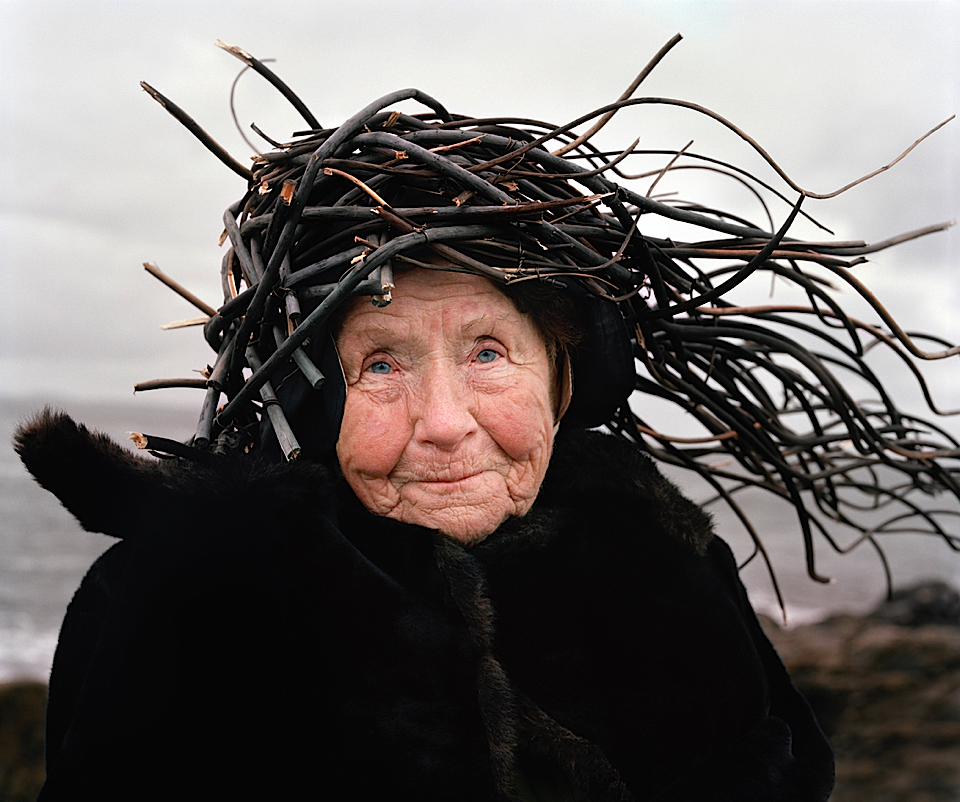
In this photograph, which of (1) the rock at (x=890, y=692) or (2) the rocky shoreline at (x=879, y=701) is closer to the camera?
(2) the rocky shoreline at (x=879, y=701)

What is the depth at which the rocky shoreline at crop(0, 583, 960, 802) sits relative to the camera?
8.88 feet

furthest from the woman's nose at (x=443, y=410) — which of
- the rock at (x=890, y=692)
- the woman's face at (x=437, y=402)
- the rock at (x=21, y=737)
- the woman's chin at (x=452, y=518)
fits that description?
the rock at (x=890, y=692)

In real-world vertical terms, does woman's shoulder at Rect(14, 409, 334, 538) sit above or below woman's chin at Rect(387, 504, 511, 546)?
above

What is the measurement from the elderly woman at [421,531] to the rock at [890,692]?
70.4 inches

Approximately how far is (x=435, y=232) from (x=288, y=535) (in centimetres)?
54

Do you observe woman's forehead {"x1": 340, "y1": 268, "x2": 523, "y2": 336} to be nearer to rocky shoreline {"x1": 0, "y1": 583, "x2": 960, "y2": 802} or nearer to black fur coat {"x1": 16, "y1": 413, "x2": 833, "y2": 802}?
black fur coat {"x1": 16, "y1": 413, "x2": 833, "y2": 802}

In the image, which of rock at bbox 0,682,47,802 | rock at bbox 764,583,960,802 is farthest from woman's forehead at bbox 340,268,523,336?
rock at bbox 764,583,960,802

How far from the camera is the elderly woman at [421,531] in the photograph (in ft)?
3.98

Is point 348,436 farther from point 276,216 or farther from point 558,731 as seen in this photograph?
point 558,731

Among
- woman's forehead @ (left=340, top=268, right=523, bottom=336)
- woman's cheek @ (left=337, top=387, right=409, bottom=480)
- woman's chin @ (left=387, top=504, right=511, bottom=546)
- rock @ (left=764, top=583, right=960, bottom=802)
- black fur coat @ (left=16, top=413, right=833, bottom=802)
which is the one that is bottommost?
rock @ (left=764, top=583, right=960, bottom=802)

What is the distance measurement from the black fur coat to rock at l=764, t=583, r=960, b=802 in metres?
1.86

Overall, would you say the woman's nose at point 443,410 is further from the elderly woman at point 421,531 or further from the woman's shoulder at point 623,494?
the woman's shoulder at point 623,494

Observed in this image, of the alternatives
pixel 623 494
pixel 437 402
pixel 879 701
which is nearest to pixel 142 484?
pixel 437 402

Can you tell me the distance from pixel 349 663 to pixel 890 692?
115 inches
